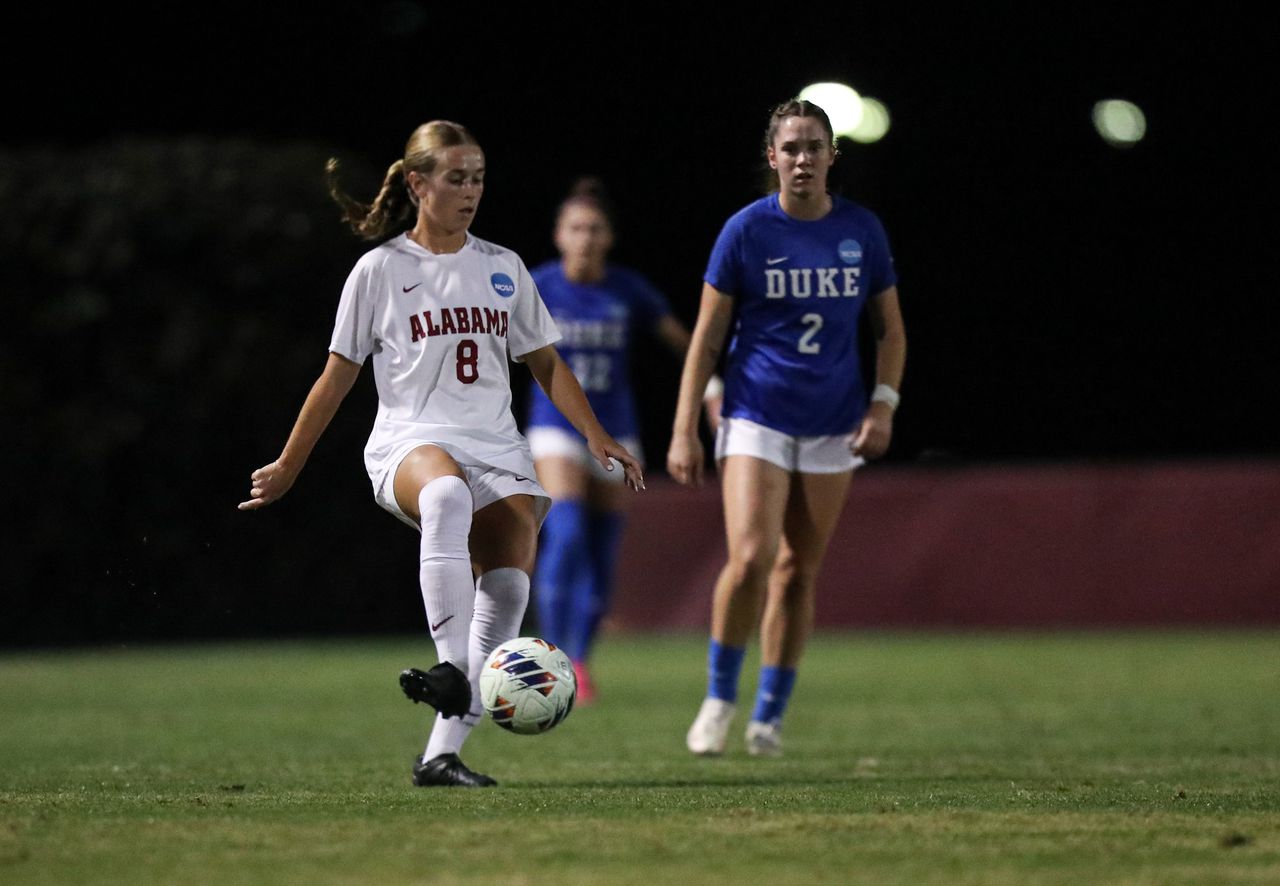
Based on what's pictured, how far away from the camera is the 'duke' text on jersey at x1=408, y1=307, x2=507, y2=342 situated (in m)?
5.89

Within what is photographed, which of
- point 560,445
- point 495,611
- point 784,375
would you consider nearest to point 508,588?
point 495,611

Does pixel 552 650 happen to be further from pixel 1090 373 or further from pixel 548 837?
pixel 1090 373

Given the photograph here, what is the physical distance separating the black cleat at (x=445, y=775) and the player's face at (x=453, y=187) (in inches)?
59.7

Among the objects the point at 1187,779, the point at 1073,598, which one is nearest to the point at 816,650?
the point at 1073,598

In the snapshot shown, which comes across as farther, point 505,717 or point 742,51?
point 742,51

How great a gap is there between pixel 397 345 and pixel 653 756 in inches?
78.2

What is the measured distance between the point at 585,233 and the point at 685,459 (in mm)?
3152

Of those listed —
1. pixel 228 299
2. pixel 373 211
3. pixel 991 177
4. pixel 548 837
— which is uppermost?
pixel 991 177

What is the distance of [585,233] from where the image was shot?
396 inches

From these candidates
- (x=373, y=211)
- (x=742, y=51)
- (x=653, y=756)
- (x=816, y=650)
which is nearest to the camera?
(x=373, y=211)

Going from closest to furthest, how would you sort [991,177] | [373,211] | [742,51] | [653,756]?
[373,211]
[653,756]
[742,51]
[991,177]

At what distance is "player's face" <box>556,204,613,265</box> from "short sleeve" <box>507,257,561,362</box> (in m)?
3.90

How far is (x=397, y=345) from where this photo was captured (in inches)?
234

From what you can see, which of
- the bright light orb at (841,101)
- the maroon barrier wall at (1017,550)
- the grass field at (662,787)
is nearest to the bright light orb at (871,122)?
the bright light orb at (841,101)
